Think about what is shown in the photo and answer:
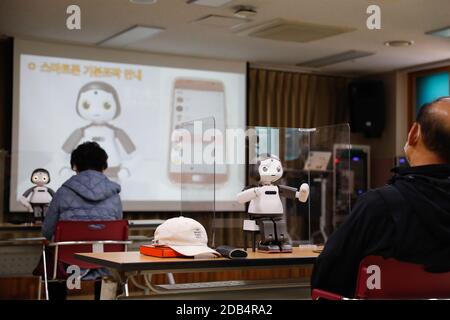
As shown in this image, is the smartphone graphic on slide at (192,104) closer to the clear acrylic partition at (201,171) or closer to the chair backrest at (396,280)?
the clear acrylic partition at (201,171)

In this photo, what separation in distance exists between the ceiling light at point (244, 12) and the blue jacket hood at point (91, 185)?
1.91m

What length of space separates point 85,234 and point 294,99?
14.9 ft

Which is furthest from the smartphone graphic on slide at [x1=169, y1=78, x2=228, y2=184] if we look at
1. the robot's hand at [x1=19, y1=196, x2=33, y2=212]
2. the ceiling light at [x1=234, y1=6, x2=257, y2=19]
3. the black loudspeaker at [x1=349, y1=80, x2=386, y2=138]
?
the robot's hand at [x1=19, y1=196, x2=33, y2=212]

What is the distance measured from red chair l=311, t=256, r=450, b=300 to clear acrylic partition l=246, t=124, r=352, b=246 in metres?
1.55

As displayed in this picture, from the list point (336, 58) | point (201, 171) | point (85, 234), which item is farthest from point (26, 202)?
point (336, 58)

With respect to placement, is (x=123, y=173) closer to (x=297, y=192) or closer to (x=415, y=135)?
(x=297, y=192)

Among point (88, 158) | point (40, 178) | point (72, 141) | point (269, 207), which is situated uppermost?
Result: point (72, 141)

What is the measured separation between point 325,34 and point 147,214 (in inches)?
101

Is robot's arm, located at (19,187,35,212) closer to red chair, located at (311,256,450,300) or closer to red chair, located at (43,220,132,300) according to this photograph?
red chair, located at (43,220,132,300)

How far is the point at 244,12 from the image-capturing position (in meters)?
5.23

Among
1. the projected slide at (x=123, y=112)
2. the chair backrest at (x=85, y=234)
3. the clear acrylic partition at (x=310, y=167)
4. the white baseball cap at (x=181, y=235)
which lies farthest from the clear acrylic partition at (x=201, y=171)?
the projected slide at (x=123, y=112)

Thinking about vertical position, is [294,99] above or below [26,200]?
above

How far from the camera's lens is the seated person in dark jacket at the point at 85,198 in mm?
3838

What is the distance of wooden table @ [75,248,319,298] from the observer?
8.17 feet
